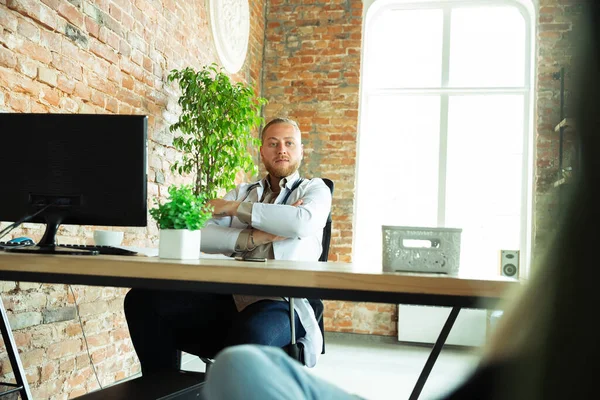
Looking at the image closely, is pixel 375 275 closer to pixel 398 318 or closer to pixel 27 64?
pixel 27 64

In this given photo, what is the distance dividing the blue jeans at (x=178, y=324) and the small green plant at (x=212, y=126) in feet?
5.82

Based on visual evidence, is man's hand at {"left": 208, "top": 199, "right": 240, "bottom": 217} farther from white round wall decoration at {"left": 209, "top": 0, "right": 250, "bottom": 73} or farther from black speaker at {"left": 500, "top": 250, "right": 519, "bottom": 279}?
black speaker at {"left": 500, "top": 250, "right": 519, "bottom": 279}

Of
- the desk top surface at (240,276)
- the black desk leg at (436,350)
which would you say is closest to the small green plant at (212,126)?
the black desk leg at (436,350)

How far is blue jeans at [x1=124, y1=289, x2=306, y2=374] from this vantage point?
196 cm

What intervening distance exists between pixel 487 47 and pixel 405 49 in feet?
2.65

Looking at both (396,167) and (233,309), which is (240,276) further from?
(396,167)

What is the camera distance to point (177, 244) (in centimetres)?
151

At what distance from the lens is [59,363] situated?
2844 millimetres

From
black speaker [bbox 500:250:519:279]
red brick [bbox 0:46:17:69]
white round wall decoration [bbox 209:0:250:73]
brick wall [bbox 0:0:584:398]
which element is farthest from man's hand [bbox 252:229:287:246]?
black speaker [bbox 500:250:519:279]

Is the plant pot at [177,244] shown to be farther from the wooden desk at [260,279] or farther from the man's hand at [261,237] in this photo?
the man's hand at [261,237]

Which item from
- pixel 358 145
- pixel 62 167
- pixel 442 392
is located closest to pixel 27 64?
pixel 62 167

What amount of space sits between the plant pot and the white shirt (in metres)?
0.52

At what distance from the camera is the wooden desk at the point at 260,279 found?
114 cm

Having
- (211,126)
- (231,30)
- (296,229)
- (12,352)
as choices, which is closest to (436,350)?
(296,229)
